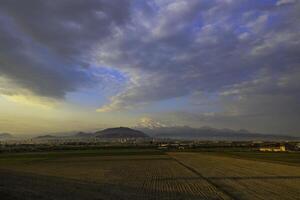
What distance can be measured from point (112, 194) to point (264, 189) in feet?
33.1

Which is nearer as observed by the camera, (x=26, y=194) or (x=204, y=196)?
(x=26, y=194)

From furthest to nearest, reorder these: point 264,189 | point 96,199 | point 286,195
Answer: point 264,189 < point 286,195 < point 96,199

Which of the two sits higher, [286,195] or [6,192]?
A: [6,192]

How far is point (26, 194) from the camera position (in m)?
16.2

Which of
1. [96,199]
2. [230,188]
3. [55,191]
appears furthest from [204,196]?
[55,191]

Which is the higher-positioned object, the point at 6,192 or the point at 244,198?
the point at 6,192

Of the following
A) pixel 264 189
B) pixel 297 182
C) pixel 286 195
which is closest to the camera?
pixel 286 195

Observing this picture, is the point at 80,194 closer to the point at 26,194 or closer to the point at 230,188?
the point at 26,194

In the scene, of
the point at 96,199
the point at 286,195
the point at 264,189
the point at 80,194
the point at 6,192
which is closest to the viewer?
the point at 6,192

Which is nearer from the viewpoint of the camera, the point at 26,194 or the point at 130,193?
the point at 26,194

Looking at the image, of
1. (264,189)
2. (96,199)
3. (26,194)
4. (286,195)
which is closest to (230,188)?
(264,189)

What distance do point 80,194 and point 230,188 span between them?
32.8 feet

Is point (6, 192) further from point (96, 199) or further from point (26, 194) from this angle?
point (96, 199)

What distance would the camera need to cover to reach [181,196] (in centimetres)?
1928
